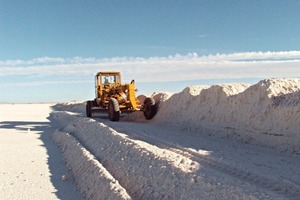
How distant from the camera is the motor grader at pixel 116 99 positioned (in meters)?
19.3

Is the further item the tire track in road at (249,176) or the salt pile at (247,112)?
the salt pile at (247,112)

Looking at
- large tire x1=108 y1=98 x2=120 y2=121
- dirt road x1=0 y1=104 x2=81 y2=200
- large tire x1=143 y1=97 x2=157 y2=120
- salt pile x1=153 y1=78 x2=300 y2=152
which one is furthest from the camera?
large tire x1=143 y1=97 x2=157 y2=120

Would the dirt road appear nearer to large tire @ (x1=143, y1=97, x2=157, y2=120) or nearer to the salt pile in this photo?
large tire @ (x1=143, y1=97, x2=157, y2=120)

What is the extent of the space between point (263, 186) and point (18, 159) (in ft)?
28.2

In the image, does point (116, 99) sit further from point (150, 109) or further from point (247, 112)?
point (247, 112)

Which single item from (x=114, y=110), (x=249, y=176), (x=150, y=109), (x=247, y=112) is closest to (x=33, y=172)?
(x=249, y=176)

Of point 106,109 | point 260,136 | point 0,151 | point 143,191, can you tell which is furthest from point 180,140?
point 106,109

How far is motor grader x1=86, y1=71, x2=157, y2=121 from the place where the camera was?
1933 cm

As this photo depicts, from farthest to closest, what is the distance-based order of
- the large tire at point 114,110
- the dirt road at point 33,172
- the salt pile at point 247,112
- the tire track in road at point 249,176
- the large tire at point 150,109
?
1. the large tire at point 150,109
2. the large tire at point 114,110
3. the salt pile at point 247,112
4. the dirt road at point 33,172
5. the tire track in road at point 249,176

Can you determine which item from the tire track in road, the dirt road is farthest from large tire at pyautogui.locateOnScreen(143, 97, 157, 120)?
the tire track in road

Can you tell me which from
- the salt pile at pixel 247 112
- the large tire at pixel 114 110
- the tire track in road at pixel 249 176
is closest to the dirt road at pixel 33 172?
the tire track in road at pixel 249 176

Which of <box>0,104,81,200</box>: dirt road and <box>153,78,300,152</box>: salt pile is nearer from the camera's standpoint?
<box>0,104,81,200</box>: dirt road

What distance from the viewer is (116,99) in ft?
66.7

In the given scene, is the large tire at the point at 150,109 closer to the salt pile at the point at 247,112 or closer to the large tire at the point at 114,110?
the salt pile at the point at 247,112
